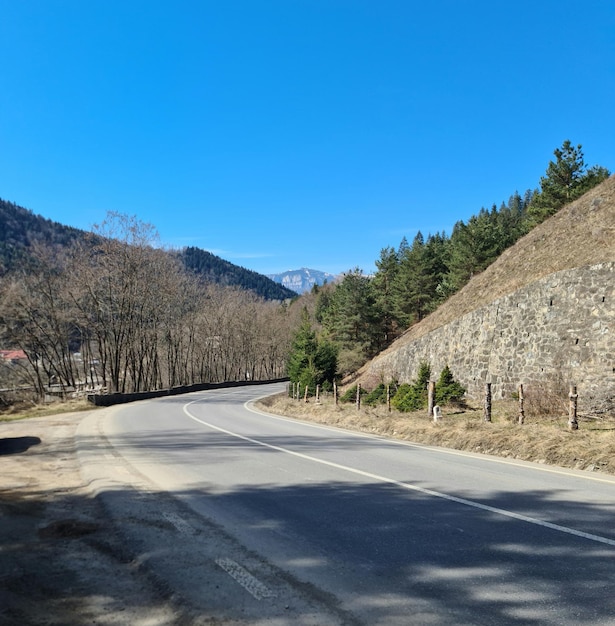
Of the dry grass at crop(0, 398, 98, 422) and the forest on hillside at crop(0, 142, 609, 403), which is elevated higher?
the forest on hillside at crop(0, 142, 609, 403)

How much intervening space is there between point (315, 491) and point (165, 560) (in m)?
3.05

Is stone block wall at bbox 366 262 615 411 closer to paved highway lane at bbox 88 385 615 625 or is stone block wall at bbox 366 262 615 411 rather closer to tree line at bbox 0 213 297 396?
paved highway lane at bbox 88 385 615 625

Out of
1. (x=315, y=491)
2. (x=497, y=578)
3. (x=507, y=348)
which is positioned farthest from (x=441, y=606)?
(x=507, y=348)

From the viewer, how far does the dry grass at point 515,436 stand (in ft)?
30.5

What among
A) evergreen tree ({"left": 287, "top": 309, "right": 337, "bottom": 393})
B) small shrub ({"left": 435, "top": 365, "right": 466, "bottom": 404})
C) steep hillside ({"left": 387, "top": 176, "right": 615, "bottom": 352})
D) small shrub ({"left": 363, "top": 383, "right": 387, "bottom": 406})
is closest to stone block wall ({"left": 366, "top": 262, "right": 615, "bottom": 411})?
small shrub ({"left": 435, "top": 365, "right": 466, "bottom": 404})

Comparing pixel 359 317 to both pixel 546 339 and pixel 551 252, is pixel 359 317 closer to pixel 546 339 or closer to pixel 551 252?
pixel 551 252

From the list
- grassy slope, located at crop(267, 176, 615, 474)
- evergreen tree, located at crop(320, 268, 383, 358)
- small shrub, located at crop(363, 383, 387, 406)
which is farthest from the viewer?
evergreen tree, located at crop(320, 268, 383, 358)

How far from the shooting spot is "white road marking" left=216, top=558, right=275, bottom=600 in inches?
A: 153

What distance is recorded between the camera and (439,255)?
6494 centimetres

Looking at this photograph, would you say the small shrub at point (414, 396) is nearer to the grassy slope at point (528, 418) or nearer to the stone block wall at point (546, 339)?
the grassy slope at point (528, 418)

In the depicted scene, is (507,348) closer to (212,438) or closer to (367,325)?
(212,438)

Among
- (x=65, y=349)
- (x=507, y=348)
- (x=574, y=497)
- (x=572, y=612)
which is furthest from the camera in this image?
(x=65, y=349)

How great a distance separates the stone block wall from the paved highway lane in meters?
10.3

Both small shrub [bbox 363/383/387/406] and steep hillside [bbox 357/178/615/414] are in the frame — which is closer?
steep hillside [bbox 357/178/615/414]
